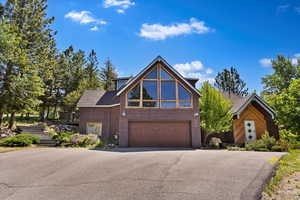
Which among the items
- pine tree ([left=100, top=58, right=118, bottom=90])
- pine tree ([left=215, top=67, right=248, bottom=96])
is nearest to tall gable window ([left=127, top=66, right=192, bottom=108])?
pine tree ([left=215, top=67, right=248, bottom=96])

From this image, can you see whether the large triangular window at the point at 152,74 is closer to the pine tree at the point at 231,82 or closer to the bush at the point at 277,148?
the bush at the point at 277,148

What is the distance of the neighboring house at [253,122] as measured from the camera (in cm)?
1553

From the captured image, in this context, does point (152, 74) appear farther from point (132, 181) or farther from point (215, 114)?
point (132, 181)

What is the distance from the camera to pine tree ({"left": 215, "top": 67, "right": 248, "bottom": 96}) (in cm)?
3403

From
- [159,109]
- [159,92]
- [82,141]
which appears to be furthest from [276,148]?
[82,141]

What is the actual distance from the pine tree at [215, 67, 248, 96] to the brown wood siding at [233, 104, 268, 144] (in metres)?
18.6

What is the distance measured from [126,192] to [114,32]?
11.3 m

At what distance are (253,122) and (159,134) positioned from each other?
9.48 meters

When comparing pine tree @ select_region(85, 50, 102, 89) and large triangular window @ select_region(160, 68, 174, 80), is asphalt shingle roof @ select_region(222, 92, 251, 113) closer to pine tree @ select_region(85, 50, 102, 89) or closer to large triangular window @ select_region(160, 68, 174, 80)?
large triangular window @ select_region(160, 68, 174, 80)

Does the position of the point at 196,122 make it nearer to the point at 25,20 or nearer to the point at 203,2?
the point at 203,2

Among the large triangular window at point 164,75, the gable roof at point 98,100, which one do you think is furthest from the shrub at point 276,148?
the gable roof at point 98,100

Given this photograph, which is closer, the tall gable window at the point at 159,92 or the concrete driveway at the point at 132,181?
the concrete driveway at the point at 132,181

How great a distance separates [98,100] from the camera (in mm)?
20391

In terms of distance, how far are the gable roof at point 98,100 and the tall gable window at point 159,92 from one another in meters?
4.53
